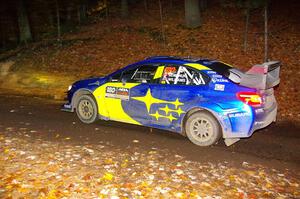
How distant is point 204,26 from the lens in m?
18.1

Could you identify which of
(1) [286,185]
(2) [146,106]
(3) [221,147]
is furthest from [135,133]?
(1) [286,185]

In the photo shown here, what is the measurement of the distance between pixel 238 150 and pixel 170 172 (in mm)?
1889

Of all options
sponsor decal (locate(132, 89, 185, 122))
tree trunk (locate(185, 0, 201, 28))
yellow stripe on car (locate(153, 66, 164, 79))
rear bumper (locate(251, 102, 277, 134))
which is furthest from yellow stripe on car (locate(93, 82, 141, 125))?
tree trunk (locate(185, 0, 201, 28))

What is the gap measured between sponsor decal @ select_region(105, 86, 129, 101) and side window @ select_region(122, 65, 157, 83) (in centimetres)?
26

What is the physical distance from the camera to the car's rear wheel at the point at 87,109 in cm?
860

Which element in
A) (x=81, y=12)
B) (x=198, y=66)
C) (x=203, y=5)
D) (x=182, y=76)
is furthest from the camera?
(x=81, y=12)

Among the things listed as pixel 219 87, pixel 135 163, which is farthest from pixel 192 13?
pixel 135 163

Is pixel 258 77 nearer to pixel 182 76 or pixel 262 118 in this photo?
pixel 262 118

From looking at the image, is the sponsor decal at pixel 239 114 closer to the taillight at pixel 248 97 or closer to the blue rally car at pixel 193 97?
the blue rally car at pixel 193 97

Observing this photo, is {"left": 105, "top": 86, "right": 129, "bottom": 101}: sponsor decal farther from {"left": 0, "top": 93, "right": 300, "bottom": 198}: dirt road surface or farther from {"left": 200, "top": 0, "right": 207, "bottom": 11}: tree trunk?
{"left": 200, "top": 0, "right": 207, "bottom": 11}: tree trunk

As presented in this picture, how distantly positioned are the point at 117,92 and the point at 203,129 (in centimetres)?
220

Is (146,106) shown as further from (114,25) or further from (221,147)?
(114,25)

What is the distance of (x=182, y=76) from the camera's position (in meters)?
A: 7.29

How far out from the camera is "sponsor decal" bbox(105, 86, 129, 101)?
796cm
